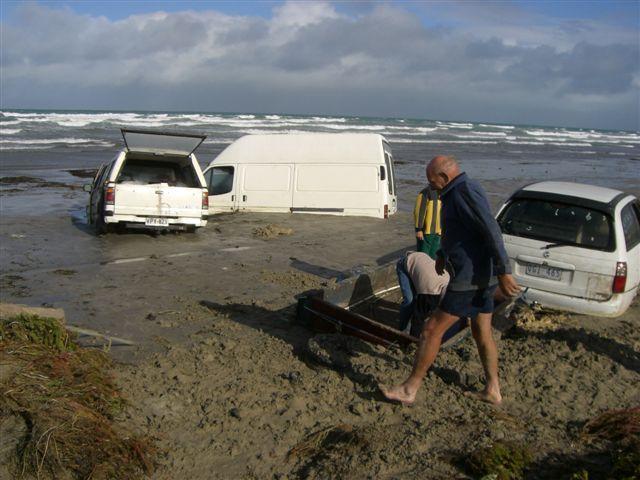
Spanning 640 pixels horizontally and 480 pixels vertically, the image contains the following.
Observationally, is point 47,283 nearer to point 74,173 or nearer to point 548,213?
point 548,213

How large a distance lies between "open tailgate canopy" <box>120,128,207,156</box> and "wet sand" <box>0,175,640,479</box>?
8.74ft

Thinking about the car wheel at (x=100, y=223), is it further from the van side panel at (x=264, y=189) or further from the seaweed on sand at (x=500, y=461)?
the seaweed on sand at (x=500, y=461)

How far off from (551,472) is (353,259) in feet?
23.1

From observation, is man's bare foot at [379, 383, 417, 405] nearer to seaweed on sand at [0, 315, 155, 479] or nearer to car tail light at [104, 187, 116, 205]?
seaweed on sand at [0, 315, 155, 479]

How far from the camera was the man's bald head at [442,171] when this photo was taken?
469 centimetres

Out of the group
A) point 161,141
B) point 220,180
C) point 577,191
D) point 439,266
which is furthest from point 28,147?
point 439,266

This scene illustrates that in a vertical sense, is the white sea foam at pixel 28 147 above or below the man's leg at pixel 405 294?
below

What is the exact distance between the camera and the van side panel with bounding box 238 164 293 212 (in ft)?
47.5

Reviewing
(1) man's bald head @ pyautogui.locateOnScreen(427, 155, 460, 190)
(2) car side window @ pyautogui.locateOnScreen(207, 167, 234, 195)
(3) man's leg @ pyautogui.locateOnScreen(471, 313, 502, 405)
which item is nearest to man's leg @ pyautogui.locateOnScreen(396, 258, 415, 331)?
(3) man's leg @ pyautogui.locateOnScreen(471, 313, 502, 405)

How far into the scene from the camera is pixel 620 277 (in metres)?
6.89

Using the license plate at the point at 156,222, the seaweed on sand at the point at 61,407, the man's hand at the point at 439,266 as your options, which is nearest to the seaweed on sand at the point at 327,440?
the seaweed on sand at the point at 61,407

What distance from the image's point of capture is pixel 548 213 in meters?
7.43

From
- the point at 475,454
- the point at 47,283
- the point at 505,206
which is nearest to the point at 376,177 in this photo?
the point at 505,206

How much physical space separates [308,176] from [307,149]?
0.65 meters
